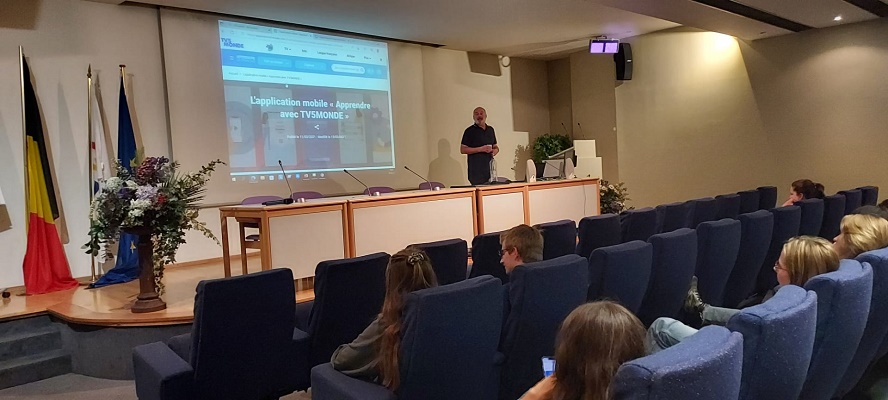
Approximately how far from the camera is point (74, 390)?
392cm

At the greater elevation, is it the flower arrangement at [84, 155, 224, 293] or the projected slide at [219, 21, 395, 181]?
the projected slide at [219, 21, 395, 181]

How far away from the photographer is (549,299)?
2553 mm

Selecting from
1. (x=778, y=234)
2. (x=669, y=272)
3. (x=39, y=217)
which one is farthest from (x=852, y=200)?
(x=39, y=217)

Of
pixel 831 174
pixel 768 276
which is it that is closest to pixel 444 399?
pixel 768 276

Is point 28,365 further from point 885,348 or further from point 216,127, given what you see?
point 885,348

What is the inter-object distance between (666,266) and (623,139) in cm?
730

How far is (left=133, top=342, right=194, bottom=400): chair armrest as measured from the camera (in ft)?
8.27

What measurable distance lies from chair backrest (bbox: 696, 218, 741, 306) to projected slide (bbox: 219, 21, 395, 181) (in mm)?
5123

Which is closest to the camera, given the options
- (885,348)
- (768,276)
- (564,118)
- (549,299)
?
(549,299)

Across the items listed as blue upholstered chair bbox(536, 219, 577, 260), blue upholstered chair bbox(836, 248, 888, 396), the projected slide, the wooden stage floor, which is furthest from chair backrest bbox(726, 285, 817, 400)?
the projected slide

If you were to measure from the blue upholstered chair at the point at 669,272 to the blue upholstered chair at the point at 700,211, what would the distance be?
2.19 m

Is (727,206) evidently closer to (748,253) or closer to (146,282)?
(748,253)

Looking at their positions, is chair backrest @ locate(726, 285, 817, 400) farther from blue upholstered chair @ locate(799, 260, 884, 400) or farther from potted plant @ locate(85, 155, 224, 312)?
potted plant @ locate(85, 155, 224, 312)

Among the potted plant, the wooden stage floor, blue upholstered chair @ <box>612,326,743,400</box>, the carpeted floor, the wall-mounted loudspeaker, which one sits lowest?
the carpeted floor
